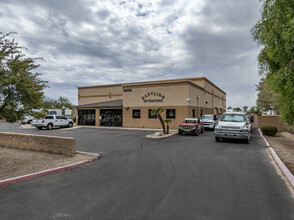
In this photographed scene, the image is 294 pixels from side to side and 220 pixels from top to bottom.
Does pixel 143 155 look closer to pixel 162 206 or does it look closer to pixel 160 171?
pixel 160 171

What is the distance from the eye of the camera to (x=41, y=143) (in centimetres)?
1024

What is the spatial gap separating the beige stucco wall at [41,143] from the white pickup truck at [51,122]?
13553mm

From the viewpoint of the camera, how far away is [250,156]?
899 centimetres

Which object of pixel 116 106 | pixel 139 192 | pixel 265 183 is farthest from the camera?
pixel 116 106

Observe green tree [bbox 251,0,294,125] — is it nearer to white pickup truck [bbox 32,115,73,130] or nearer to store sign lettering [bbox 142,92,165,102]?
store sign lettering [bbox 142,92,165,102]

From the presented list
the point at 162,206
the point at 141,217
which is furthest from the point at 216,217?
the point at 141,217

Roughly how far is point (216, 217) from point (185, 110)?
794 inches

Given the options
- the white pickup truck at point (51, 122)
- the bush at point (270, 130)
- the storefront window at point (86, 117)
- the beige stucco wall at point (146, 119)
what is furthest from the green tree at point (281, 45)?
the storefront window at point (86, 117)

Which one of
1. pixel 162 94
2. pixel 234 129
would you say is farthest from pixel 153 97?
pixel 234 129

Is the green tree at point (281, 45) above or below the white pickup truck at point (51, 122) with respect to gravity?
above

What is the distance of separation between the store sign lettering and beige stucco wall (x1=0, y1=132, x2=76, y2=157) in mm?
16592

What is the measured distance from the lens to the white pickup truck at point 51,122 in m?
25.3

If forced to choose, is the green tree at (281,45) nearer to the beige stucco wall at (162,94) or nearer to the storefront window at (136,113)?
the beige stucco wall at (162,94)

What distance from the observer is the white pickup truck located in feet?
83.1
